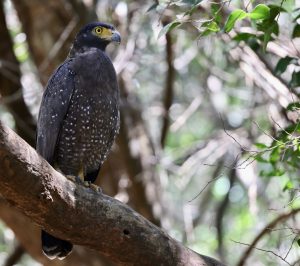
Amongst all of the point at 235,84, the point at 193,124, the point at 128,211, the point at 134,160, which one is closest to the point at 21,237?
the point at 134,160

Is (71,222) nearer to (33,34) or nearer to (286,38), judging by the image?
(286,38)

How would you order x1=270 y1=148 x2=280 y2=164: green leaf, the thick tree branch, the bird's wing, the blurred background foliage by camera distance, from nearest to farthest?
the thick tree branch
x1=270 y1=148 x2=280 y2=164: green leaf
the bird's wing
the blurred background foliage

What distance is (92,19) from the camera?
6742 mm

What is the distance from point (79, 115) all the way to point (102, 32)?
960 mm

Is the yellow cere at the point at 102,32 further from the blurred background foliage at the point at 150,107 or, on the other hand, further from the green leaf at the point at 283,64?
the green leaf at the point at 283,64

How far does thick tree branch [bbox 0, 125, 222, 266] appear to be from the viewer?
332 centimetres

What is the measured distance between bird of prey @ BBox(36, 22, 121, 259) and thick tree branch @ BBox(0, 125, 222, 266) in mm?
1255

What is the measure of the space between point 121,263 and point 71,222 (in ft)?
1.57

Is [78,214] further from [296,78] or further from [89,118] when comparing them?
[296,78]

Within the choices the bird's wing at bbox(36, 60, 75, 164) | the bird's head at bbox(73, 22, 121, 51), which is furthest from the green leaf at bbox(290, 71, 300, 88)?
the bird's head at bbox(73, 22, 121, 51)

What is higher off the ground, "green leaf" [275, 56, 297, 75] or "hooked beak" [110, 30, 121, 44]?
"green leaf" [275, 56, 297, 75]

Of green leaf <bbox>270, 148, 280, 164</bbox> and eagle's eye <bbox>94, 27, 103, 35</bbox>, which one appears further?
eagle's eye <bbox>94, 27, 103, 35</bbox>

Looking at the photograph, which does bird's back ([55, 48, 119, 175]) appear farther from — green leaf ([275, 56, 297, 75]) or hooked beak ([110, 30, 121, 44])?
green leaf ([275, 56, 297, 75])

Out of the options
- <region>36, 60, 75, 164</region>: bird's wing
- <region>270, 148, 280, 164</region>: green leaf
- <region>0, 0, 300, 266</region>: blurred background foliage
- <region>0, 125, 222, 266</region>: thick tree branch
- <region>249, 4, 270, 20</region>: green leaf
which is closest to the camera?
<region>0, 125, 222, 266</region>: thick tree branch
